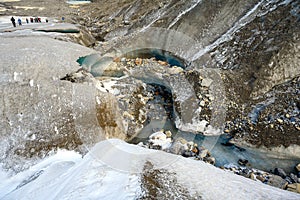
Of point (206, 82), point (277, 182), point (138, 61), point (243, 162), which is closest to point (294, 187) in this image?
point (277, 182)

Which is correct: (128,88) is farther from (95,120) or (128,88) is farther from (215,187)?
(215,187)

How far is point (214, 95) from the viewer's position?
436 inches

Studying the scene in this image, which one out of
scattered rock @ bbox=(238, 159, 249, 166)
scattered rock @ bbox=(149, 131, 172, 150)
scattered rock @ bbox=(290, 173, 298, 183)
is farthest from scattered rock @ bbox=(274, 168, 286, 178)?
scattered rock @ bbox=(149, 131, 172, 150)

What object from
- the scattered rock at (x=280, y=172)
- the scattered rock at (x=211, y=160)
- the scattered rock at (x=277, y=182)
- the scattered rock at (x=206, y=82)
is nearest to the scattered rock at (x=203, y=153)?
the scattered rock at (x=211, y=160)

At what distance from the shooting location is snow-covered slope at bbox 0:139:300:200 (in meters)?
5.16

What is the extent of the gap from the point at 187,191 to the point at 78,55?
36.5ft

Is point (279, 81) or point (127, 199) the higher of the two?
point (279, 81)

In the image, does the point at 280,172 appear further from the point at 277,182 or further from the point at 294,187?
the point at 294,187

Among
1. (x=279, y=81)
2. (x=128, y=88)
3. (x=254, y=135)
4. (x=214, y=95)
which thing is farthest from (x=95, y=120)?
(x=279, y=81)

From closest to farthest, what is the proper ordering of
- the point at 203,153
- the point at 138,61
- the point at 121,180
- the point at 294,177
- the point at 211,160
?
the point at 121,180 < the point at 294,177 < the point at 211,160 < the point at 203,153 < the point at 138,61

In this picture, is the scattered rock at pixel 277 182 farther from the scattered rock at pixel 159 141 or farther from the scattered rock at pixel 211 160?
the scattered rock at pixel 159 141

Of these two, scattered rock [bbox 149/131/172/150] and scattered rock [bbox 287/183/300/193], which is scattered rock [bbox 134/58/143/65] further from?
scattered rock [bbox 287/183/300/193]

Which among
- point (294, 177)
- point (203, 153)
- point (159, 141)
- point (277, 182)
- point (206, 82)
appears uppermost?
point (206, 82)

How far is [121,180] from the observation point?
5426 millimetres
